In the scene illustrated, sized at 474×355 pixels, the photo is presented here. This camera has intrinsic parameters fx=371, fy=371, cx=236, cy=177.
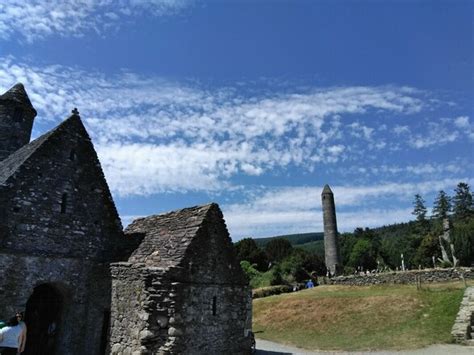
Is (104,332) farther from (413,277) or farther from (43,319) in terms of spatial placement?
(413,277)

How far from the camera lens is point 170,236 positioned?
13367 millimetres

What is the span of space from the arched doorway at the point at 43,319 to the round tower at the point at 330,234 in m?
57.2

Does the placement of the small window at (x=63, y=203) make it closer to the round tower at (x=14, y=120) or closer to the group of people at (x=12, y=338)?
the group of people at (x=12, y=338)

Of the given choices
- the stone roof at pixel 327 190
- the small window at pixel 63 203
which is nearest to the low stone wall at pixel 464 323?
the small window at pixel 63 203

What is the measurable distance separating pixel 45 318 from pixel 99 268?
296cm

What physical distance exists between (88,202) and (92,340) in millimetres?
5314

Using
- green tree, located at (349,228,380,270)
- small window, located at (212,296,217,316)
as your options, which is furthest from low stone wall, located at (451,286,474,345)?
green tree, located at (349,228,380,270)

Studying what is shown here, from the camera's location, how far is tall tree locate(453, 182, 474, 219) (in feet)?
291

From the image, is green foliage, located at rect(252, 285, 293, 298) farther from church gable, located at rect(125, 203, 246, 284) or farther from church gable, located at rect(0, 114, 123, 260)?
church gable, located at rect(125, 203, 246, 284)

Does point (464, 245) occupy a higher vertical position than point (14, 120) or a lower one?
lower

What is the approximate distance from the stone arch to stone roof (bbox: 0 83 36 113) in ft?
45.7

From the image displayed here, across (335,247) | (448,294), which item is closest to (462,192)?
(335,247)

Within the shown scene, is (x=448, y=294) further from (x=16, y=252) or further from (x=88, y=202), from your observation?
(x=16, y=252)

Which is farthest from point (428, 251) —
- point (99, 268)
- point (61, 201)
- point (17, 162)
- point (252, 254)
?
point (17, 162)
